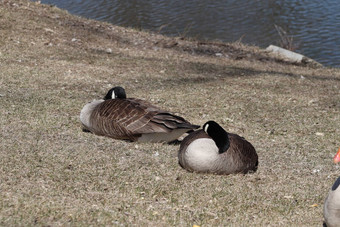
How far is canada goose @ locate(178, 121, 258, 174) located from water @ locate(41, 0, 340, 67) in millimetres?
10737

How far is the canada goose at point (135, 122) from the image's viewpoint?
6.38 m

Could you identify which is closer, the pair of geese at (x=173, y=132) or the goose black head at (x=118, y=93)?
the pair of geese at (x=173, y=132)

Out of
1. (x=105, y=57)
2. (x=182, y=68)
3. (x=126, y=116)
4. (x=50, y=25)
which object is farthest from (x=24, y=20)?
(x=126, y=116)

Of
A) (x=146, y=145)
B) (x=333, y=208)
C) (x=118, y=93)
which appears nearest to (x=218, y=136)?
(x=146, y=145)

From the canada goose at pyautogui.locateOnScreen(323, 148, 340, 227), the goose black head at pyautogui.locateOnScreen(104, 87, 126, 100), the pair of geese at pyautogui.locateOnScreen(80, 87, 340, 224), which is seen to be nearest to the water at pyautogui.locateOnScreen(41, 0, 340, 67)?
the goose black head at pyautogui.locateOnScreen(104, 87, 126, 100)

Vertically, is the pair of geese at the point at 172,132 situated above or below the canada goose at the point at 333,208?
below

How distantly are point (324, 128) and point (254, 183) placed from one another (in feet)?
10.6

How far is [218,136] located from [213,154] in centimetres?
20

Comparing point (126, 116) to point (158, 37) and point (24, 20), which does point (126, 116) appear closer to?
point (24, 20)

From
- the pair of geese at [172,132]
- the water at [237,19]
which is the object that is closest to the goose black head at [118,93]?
the pair of geese at [172,132]

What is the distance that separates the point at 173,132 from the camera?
6.44 m

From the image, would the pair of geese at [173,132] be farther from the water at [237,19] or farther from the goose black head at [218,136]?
the water at [237,19]

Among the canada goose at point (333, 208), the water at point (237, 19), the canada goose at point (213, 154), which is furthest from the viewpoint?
the water at point (237, 19)

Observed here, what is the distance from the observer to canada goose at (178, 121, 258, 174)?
5465mm
